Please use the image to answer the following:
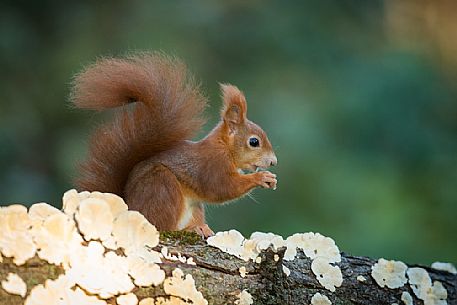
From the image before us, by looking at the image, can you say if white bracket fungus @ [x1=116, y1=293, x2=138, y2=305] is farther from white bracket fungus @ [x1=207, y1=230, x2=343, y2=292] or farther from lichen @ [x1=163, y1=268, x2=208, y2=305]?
white bracket fungus @ [x1=207, y1=230, x2=343, y2=292]

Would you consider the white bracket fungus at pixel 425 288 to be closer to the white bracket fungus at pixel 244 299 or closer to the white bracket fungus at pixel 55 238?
the white bracket fungus at pixel 244 299

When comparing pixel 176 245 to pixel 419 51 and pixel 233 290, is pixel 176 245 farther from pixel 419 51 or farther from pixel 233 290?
pixel 419 51

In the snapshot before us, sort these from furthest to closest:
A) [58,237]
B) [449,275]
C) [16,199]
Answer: [16,199], [449,275], [58,237]

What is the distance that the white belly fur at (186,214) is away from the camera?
1721 mm

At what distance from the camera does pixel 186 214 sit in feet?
5.76

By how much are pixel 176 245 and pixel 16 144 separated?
2.96m

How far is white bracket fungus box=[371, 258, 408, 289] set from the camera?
1553 mm

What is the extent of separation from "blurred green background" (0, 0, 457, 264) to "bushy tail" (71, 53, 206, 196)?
1.67 metres

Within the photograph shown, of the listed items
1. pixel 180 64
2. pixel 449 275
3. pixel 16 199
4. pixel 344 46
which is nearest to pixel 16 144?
pixel 16 199

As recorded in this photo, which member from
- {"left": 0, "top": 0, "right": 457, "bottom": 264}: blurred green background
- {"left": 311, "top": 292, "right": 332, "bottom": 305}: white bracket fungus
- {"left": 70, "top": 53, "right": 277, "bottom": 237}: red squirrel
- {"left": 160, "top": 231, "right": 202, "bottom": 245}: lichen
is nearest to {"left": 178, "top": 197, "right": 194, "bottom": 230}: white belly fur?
{"left": 70, "top": 53, "right": 277, "bottom": 237}: red squirrel

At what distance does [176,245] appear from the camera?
142cm

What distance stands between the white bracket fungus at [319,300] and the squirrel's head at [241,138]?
21.7 inches

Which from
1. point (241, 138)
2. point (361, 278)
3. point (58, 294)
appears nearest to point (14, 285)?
point (58, 294)

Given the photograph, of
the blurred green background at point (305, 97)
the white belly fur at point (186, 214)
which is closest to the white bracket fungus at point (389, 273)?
the white belly fur at point (186, 214)
